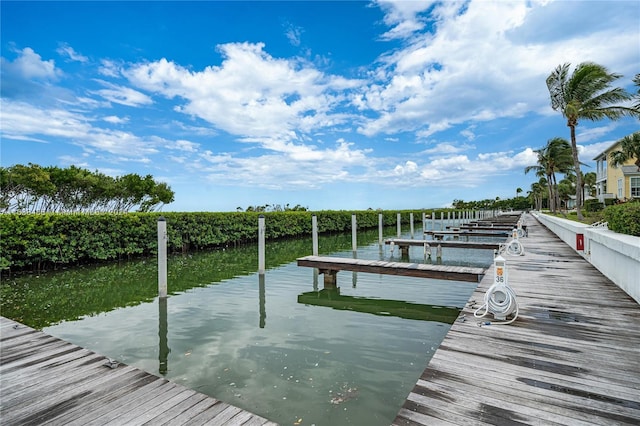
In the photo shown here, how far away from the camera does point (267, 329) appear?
517 cm

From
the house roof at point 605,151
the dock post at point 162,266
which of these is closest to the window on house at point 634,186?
the house roof at point 605,151

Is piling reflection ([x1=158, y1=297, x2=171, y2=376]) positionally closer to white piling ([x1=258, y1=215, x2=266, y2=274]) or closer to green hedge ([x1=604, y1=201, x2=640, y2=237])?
white piling ([x1=258, y1=215, x2=266, y2=274])

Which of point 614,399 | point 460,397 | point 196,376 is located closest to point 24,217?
point 196,376

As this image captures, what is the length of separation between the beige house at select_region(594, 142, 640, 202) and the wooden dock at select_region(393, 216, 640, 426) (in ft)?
111

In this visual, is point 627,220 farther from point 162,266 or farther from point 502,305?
point 162,266

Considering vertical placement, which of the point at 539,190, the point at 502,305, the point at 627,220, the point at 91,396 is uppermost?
the point at 539,190

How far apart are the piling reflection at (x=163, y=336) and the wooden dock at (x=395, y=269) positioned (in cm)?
329

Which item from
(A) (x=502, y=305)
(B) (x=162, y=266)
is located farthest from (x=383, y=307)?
(B) (x=162, y=266)

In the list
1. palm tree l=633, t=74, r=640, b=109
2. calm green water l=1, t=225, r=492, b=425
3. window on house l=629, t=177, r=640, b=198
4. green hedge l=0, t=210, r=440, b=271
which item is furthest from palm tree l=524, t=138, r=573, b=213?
calm green water l=1, t=225, r=492, b=425

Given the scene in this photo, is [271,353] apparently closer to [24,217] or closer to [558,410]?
[558,410]

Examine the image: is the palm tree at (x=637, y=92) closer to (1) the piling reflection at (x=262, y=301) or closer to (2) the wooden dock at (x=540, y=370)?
(2) the wooden dock at (x=540, y=370)

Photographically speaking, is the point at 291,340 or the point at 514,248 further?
the point at 514,248

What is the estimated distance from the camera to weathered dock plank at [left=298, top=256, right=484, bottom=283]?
6828mm

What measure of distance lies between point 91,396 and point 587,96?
77.5 feet
